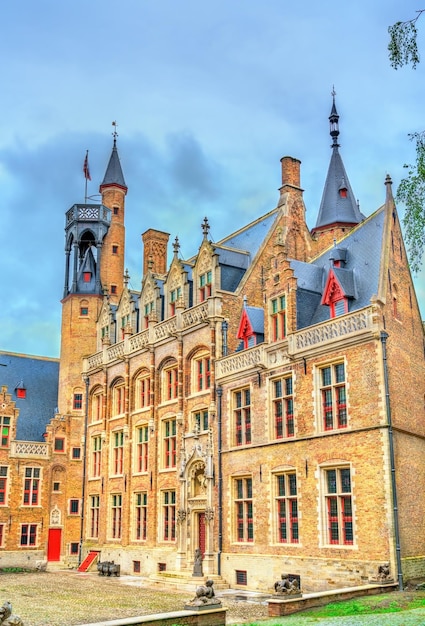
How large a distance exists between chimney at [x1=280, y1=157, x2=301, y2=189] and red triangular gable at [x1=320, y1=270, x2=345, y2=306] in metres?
10.9

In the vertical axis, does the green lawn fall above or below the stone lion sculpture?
below

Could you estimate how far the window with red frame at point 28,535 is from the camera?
40344 mm

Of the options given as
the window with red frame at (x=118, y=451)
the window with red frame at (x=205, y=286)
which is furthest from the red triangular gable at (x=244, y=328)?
the window with red frame at (x=118, y=451)

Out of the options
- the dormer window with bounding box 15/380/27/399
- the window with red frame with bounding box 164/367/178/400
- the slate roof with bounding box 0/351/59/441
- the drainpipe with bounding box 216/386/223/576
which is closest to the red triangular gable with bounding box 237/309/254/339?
the drainpipe with bounding box 216/386/223/576

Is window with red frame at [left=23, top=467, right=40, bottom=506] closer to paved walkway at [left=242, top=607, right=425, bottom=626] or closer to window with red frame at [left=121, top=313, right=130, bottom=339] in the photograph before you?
window with red frame at [left=121, top=313, right=130, bottom=339]

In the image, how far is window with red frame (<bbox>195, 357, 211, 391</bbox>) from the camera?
3194 cm

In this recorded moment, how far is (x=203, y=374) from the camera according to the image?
3238cm

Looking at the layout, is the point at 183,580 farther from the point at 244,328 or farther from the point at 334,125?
the point at 334,125

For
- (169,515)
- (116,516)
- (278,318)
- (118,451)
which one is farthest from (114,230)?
(278,318)

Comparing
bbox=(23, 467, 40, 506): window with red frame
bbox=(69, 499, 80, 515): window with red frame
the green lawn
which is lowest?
the green lawn

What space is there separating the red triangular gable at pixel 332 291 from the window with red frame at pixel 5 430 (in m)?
23.7

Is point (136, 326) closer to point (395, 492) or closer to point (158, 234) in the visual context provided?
point (158, 234)

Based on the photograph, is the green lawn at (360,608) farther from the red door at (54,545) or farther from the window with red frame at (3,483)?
the window with red frame at (3,483)

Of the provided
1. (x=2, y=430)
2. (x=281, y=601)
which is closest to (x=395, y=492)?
(x=281, y=601)
